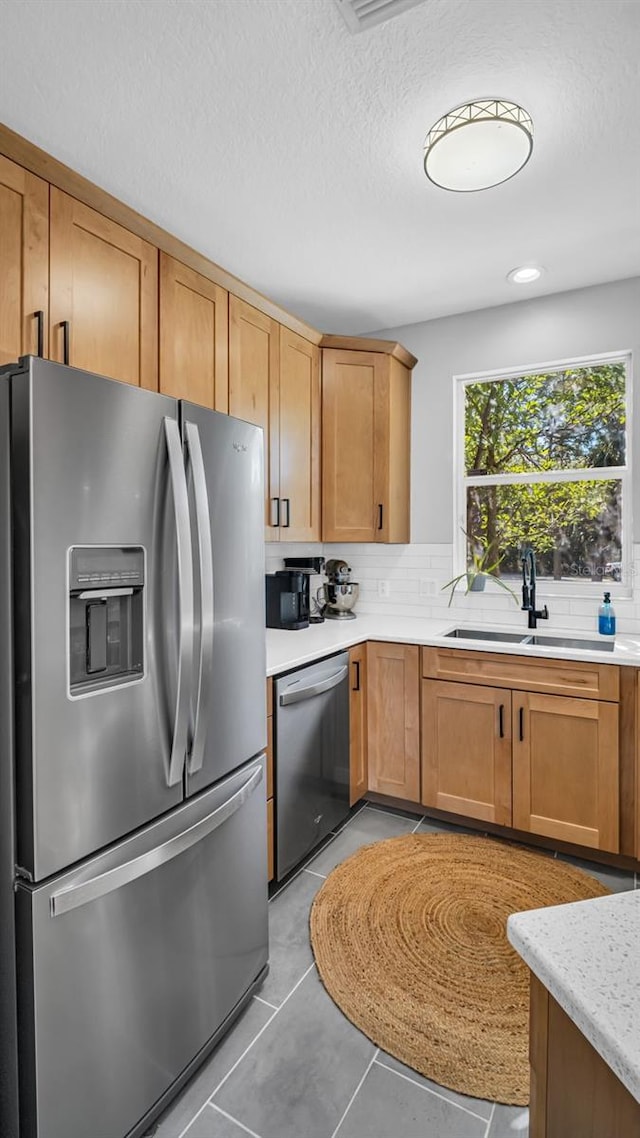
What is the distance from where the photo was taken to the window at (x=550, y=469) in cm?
295

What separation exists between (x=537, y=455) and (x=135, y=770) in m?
2.68

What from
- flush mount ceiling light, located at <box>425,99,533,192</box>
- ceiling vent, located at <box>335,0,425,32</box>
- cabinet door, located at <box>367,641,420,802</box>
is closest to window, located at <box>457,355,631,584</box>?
cabinet door, located at <box>367,641,420,802</box>

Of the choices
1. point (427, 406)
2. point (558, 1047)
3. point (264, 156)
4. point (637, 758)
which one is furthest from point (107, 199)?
point (637, 758)

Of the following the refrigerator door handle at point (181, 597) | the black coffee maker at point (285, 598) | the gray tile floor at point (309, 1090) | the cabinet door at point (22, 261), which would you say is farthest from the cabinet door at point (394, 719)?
the cabinet door at point (22, 261)

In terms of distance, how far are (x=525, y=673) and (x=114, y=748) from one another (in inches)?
72.9

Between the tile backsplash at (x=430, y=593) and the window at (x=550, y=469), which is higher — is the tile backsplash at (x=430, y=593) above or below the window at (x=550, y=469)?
below

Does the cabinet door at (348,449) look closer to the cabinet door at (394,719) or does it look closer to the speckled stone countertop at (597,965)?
the cabinet door at (394,719)

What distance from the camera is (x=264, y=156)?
6.14 feet

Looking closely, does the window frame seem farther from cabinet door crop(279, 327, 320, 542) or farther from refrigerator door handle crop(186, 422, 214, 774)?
refrigerator door handle crop(186, 422, 214, 774)

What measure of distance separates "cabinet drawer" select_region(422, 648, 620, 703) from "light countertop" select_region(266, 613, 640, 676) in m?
0.03

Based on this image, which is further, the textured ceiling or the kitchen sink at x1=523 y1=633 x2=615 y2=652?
the kitchen sink at x1=523 y1=633 x2=615 y2=652

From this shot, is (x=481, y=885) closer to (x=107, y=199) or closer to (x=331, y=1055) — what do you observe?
(x=331, y=1055)

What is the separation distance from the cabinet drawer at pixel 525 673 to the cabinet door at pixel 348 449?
0.85 meters

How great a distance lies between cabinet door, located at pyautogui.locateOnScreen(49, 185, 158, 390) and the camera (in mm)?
1735
